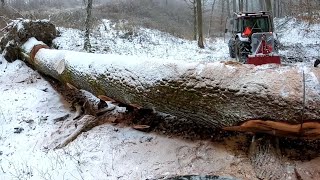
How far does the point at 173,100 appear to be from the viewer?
12.9ft

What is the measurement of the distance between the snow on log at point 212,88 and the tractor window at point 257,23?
891cm

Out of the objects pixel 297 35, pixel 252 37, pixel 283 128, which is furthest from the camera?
pixel 297 35

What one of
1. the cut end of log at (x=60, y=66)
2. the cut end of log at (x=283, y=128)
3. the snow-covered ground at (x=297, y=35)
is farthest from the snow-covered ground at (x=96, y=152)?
the snow-covered ground at (x=297, y=35)

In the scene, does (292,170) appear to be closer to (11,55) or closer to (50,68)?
(50,68)

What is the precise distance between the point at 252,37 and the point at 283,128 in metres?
7.50

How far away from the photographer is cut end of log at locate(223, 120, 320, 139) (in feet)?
10.3

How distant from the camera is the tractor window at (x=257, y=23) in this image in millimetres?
12562

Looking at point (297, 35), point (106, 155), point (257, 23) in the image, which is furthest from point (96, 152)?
point (297, 35)

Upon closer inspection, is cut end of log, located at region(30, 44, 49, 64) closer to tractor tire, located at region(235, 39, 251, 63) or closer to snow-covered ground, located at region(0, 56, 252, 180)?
snow-covered ground, located at region(0, 56, 252, 180)

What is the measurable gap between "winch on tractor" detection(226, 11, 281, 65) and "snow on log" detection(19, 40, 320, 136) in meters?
5.35

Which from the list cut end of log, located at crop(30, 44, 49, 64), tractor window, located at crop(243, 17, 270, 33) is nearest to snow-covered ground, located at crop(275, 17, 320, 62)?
tractor window, located at crop(243, 17, 270, 33)

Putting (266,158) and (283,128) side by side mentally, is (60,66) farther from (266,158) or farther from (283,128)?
→ (283,128)

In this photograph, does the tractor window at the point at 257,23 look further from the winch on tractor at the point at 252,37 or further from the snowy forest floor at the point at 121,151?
the snowy forest floor at the point at 121,151

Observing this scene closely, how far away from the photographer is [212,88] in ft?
11.7
